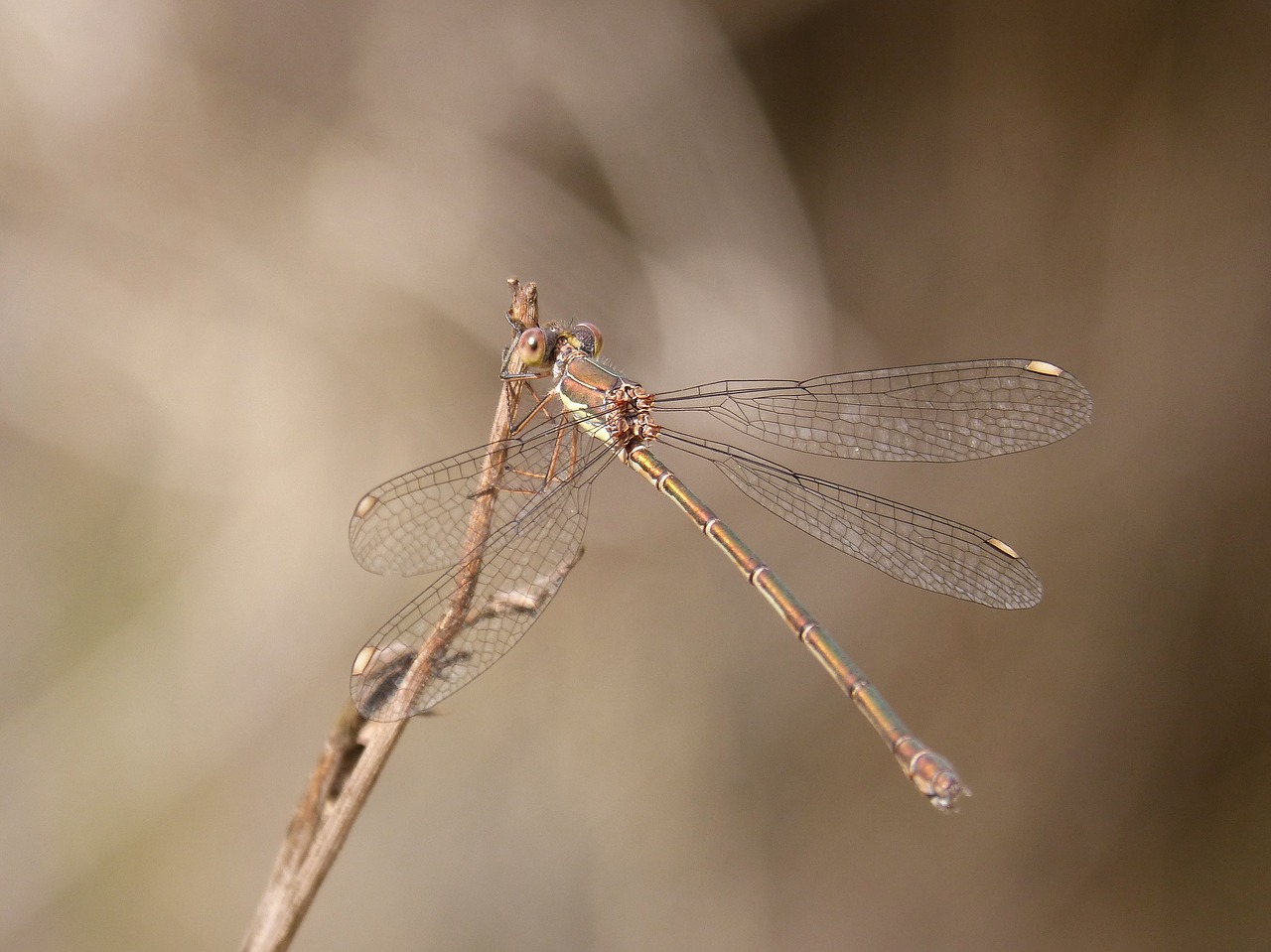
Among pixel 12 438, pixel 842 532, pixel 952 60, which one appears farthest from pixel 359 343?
pixel 952 60

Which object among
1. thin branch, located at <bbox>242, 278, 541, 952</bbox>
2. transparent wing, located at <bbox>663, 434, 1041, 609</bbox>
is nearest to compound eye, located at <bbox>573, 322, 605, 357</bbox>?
transparent wing, located at <bbox>663, 434, 1041, 609</bbox>

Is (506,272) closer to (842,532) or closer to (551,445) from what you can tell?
(551,445)

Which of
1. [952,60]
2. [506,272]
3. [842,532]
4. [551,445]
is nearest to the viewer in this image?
[551,445]

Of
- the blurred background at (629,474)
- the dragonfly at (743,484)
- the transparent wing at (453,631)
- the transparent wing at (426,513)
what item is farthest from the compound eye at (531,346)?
the blurred background at (629,474)

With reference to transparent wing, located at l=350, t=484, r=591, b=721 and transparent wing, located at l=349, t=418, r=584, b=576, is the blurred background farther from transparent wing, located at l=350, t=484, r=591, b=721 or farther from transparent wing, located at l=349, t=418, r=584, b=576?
transparent wing, located at l=350, t=484, r=591, b=721

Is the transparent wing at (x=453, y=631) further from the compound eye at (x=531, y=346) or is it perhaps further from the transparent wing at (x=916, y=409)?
the transparent wing at (x=916, y=409)

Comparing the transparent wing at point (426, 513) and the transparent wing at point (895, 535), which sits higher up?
the transparent wing at point (426, 513)

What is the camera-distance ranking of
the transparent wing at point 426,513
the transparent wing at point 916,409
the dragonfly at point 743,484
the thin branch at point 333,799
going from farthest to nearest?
the transparent wing at point 916,409 < the transparent wing at point 426,513 < the dragonfly at point 743,484 < the thin branch at point 333,799
